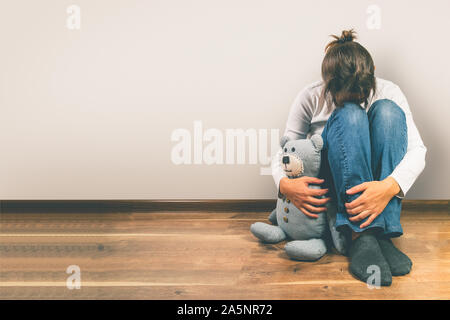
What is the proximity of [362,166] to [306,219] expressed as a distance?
230mm

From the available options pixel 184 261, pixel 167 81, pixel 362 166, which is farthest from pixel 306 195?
pixel 167 81

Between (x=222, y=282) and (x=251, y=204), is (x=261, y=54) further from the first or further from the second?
(x=222, y=282)

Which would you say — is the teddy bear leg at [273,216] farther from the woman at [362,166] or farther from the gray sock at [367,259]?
the gray sock at [367,259]

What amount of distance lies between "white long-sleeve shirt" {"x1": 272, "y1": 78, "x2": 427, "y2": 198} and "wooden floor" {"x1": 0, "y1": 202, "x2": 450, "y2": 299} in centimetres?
27

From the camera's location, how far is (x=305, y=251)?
1.01m

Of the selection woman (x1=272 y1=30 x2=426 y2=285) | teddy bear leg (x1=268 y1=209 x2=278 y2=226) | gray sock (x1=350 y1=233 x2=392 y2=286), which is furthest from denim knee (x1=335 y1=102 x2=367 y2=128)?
teddy bear leg (x1=268 y1=209 x2=278 y2=226)

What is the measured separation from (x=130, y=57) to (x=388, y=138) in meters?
1.06

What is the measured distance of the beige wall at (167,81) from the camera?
145cm

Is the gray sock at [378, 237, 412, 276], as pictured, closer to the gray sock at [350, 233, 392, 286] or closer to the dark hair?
the gray sock at [350, 233, 392, 286]

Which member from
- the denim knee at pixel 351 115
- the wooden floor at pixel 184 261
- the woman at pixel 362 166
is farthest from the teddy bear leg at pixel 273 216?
the denim knee at pixel 351 115

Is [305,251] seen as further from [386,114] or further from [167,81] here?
[167,81]

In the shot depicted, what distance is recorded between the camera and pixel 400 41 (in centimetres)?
144

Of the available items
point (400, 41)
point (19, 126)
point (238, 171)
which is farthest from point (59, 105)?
point (400, 41)
